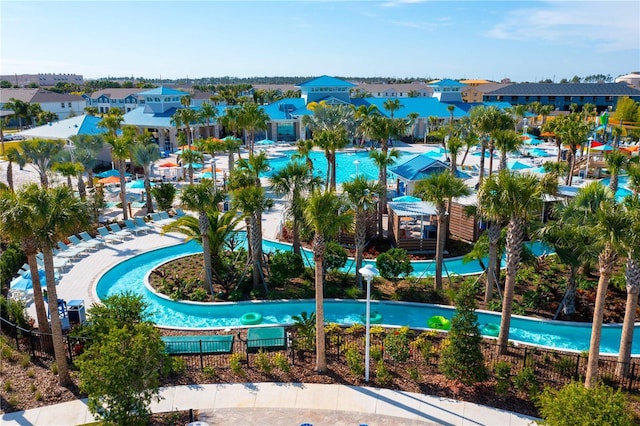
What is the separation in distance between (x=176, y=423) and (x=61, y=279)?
45.3 feet

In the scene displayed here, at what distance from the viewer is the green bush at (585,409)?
1030cm

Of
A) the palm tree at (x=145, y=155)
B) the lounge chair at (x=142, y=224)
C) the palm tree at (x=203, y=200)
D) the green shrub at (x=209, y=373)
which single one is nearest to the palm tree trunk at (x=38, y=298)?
the green shrub at (x=209, y=373)

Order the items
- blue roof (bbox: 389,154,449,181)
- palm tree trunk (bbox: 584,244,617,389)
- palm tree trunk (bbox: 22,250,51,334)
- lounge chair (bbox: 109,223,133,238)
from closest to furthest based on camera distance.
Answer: palm tree trunk (bbox: 584,244,617,389) < palm tree trunk (bbox: 22,250,51,334) < lounge chair (bbox: 109,223,133,238) < blue roof (bbox: 389,154,449,181)

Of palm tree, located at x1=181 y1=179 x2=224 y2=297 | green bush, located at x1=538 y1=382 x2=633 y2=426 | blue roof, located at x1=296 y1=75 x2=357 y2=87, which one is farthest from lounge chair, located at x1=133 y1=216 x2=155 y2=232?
blue roof, located at x1=296 y1=75 x2=357 y2=87

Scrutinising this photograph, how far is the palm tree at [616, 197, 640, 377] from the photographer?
12.5 meters

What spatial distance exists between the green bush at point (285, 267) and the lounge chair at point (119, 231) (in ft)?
40.3

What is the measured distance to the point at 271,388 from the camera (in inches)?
588

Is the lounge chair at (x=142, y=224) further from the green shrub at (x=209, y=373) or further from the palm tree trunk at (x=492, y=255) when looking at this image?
the palm tree trunk at (x=492, y=255)

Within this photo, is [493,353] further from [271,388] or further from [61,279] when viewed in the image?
[61,279]

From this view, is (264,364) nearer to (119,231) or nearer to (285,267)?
(285,267)

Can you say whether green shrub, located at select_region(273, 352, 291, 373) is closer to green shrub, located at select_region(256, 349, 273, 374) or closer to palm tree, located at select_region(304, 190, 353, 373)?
green shrub, located at select_region(256, 349, 273, 374)

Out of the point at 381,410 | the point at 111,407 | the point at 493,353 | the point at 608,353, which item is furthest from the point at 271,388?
the point at 608,353

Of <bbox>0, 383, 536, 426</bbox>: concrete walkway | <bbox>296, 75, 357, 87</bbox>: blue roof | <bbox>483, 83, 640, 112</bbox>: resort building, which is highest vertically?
<bbox>296, 75, 357, 87</bbox>: blue roof

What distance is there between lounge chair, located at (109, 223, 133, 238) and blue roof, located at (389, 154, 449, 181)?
713 inches
